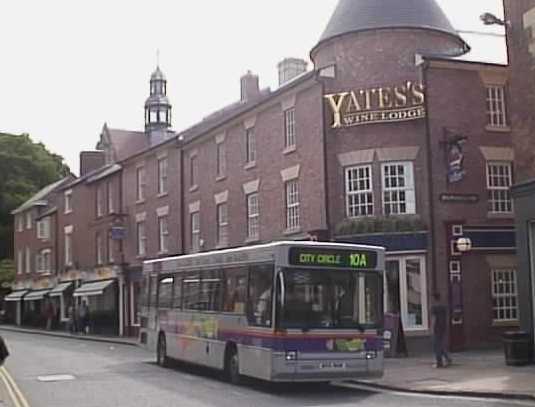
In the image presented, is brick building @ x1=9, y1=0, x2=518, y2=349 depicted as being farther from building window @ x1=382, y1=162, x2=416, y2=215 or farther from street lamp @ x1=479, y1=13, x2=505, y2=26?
street lamp @ x1=479, y1=13, x2=505, y2=26

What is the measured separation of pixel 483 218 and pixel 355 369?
1099cm

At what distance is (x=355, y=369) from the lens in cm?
1703

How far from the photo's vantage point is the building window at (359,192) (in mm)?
Result: 26266

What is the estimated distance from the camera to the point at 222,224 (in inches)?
1379

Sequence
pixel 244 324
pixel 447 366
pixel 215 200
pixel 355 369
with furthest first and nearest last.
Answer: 1. pixel 215 200
2. pixel 447 366
3. pixel 244 324
4. pixel 355 369

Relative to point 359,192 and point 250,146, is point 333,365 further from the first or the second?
point 250,146

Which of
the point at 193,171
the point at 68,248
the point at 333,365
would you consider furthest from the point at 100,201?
the point at 333,365

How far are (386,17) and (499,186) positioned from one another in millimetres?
6306

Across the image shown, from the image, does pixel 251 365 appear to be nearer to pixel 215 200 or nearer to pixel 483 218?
pixel 483 218

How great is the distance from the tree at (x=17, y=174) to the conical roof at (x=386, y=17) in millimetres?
53698

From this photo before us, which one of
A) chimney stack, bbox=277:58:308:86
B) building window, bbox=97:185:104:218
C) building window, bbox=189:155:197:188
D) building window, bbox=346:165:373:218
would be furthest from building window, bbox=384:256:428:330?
building window, bbox=97:185:104:218

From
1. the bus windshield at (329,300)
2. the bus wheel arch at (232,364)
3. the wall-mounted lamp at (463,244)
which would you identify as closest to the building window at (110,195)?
the wall-mounted lamp at (463,244)

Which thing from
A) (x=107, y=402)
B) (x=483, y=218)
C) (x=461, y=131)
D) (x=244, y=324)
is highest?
(x=461, y=131)

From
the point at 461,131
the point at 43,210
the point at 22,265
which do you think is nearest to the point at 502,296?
the point at 461,131
